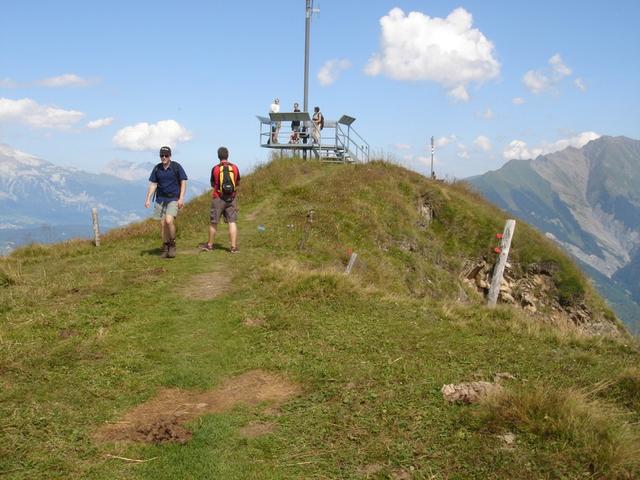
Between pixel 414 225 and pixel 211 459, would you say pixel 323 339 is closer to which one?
pixel 211 459

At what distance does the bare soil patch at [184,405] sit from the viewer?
17.2ft

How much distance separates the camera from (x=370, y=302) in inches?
392

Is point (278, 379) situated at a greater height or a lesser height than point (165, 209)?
lesser

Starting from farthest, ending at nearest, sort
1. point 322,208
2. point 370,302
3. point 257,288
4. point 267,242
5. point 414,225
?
1. point 414,225
2. point 322,208
3. point 267,242
4. point 257,288
5. point 370,302

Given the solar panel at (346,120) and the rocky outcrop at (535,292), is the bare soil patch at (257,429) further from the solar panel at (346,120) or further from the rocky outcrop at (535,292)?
the solar panel at (346,120)

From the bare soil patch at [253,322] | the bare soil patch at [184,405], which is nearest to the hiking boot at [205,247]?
the bare soil patch at [253,322]

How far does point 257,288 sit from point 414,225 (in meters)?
13.9

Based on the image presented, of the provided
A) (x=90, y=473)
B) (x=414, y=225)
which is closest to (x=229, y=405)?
(x=90, y=473)

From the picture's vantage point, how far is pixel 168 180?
40.9 ft

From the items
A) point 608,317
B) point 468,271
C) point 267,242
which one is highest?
point 267,242

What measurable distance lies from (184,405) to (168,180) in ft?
25.2

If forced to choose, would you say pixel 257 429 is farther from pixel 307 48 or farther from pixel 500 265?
pixel 307 48

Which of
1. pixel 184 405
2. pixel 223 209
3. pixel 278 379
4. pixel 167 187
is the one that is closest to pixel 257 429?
pixel 184 405

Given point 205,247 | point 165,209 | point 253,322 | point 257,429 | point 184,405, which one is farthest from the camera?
point 205,247
